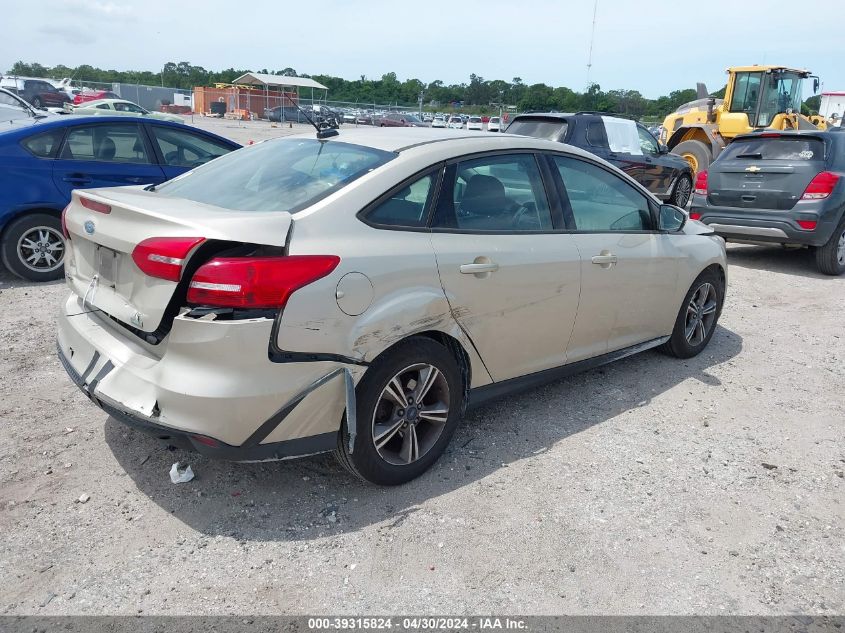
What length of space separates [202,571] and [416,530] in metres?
0.92

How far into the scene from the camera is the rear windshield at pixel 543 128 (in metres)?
10.7

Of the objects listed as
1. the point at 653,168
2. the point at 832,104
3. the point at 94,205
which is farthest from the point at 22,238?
the point at 832,104

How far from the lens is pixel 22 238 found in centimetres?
644

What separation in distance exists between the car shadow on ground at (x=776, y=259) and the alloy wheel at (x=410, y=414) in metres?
7.12

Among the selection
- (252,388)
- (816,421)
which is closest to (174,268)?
(252,388)

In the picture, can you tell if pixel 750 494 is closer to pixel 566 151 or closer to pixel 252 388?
pixel 566 151

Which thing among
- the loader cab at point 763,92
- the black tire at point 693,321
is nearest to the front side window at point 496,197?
the black tire at point 693,321

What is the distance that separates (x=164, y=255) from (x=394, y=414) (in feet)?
4.15

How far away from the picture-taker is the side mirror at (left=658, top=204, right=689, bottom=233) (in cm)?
480

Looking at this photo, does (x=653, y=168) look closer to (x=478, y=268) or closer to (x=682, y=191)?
(x=682, y=191)

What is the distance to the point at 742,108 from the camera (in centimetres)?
1597

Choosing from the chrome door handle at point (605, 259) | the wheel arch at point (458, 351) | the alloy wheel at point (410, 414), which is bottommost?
the alloy wheel at point (410, 414)

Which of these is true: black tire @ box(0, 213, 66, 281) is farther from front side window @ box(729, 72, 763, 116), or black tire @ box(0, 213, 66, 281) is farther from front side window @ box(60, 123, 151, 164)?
front side window @ box(729, 72, 763, 116)

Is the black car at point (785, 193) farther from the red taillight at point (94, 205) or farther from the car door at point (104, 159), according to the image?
the red taillight at point (94, 205)
